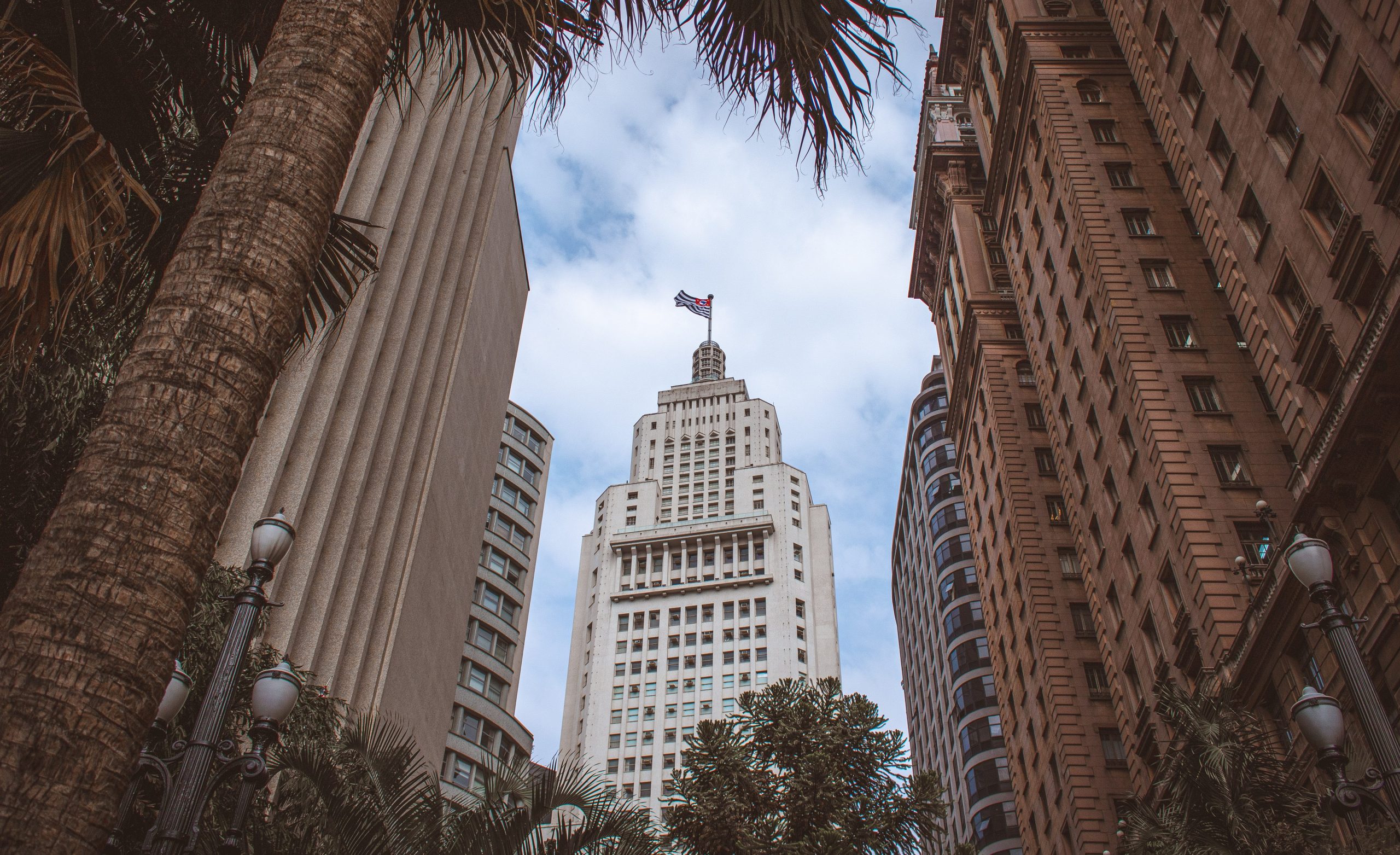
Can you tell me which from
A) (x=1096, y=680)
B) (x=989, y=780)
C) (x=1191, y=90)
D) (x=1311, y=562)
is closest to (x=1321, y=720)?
(x=1311, y=562)

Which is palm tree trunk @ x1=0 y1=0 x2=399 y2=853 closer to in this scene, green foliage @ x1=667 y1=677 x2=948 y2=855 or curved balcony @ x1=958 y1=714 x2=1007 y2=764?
green foliage @ x1=667 y1=677 x2=948 y2=855

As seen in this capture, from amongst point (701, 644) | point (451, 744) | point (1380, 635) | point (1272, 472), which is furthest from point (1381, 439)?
point (701, 644)

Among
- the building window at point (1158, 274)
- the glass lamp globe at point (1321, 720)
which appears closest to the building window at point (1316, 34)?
the building window at point (1158, 274)

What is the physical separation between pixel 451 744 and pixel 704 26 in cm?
5468

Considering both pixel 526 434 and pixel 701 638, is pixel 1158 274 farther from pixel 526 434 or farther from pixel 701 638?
pixel 701 638

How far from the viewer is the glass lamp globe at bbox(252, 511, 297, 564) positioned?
965 cm

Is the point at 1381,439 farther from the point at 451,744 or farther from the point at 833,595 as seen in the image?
the point at 833,595

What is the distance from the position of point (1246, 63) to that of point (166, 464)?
34.5m

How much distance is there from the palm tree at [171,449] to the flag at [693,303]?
456 feet

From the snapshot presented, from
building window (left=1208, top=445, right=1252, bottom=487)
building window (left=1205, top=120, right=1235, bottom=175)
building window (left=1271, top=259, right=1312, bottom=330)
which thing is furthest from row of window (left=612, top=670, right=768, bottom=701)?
building window (left=1271, top=259, right=1312, bottom=330)

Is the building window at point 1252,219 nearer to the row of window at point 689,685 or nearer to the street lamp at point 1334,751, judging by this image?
the street lamp at point 1334,751

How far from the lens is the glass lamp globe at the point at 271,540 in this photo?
9648 mm

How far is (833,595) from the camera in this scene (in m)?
114

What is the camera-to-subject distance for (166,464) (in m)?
4.05
